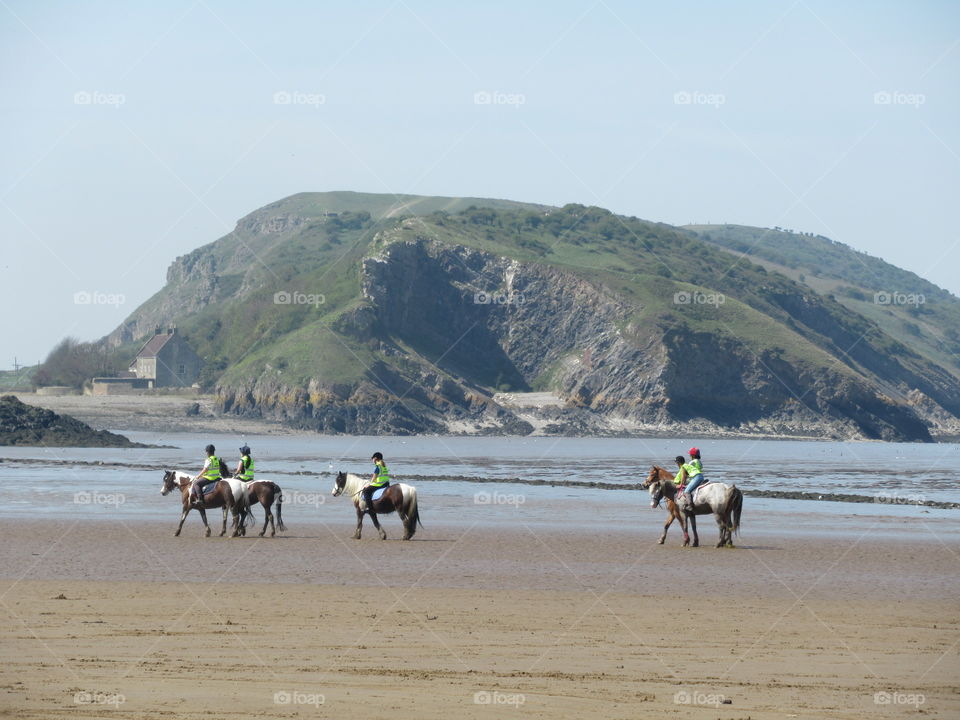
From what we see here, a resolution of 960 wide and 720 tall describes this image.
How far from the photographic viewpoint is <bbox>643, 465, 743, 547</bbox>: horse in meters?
29.3

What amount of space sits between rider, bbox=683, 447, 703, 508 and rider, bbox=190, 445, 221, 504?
1134 centimetres

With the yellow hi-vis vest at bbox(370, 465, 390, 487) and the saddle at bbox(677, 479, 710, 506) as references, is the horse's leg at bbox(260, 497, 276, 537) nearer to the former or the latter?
the yellow hi-vis vest at bbox(370, 465, 390, 487)

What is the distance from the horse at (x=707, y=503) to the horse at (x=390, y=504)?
5618 mm

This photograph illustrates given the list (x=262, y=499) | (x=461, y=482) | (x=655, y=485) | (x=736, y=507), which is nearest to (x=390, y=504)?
(x=262, y=499)

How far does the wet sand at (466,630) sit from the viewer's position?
12.5 m

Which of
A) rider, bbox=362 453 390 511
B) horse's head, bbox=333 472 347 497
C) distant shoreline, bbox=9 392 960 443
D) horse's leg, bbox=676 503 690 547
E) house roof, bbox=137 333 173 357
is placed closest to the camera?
horse's leg, bbox=676 503 690 547

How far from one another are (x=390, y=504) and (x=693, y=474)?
7254 millimetres

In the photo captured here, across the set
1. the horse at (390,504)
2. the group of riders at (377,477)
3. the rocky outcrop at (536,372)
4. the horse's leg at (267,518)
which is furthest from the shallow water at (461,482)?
the rocky outcrop at (536,372)

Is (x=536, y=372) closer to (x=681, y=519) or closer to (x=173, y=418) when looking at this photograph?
(x=173, y=418)

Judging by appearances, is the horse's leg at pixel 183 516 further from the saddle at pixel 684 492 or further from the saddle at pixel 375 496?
the saddle at pixel 684 492

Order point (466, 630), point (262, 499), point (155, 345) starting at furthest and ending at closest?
point (155, 345), point (262, 499), point (466, 630)

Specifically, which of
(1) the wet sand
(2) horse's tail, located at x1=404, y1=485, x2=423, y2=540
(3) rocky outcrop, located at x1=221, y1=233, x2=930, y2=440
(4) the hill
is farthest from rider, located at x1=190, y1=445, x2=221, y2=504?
(4) the hill

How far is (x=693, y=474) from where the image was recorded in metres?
30.0

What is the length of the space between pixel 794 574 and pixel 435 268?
169 meters
